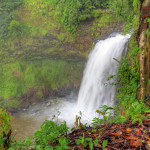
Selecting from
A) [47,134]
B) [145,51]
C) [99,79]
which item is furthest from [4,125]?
[99,79]

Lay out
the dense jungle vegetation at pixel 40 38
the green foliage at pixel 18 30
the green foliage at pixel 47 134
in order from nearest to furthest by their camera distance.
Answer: the green foliage at pixel 47 134 < the dense jungle vegetation at pixel 40 38 < the green foliage at pixel 18 30

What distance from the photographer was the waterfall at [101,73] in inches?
287

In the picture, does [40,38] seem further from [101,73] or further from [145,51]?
[145,51]

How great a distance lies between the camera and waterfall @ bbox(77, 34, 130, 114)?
7.28 m

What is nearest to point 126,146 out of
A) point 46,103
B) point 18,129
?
point 18,129

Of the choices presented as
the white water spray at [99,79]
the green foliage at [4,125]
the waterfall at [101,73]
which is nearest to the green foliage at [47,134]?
the green foliage at [4,125]

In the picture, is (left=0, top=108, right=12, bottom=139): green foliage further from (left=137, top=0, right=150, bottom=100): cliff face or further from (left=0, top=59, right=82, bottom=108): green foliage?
(left=0, top=59, right=82, bottom=108): green foliage

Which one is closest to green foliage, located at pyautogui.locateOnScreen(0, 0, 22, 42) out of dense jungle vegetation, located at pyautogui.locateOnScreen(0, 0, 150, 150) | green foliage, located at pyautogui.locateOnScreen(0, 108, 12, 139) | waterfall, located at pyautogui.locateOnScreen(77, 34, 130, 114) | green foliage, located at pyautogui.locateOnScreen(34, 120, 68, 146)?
dense jungle vegetation, located at pyautogui.locateOnScreen(0, 0, 150, 150)

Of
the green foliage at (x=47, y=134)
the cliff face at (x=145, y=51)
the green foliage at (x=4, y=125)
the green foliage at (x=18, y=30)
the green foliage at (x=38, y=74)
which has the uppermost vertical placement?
the green foliage at (x=18, y=30)

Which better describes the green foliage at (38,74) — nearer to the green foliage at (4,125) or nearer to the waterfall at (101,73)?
the waterfall at (101,73)

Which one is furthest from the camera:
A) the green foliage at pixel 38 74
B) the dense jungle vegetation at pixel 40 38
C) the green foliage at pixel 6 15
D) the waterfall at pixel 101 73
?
the green foliage at pixel 6 15

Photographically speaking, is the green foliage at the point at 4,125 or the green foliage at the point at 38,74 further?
the green foliage at the point at 38,74

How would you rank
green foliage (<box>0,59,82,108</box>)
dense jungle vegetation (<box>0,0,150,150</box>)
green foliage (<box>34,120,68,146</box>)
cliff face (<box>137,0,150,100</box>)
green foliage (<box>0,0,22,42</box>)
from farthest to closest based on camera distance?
green foliage (<box>0,0,22,42</box>) < green foliage (<box>0,59,82,108</box>) < dense jungle vegetation (<box>0,0,150,150</box>) < cliff face (<box>137,0,150,100</box>) < green foliage (<box>34,120,68,146</box>)

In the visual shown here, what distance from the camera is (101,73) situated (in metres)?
8.34
